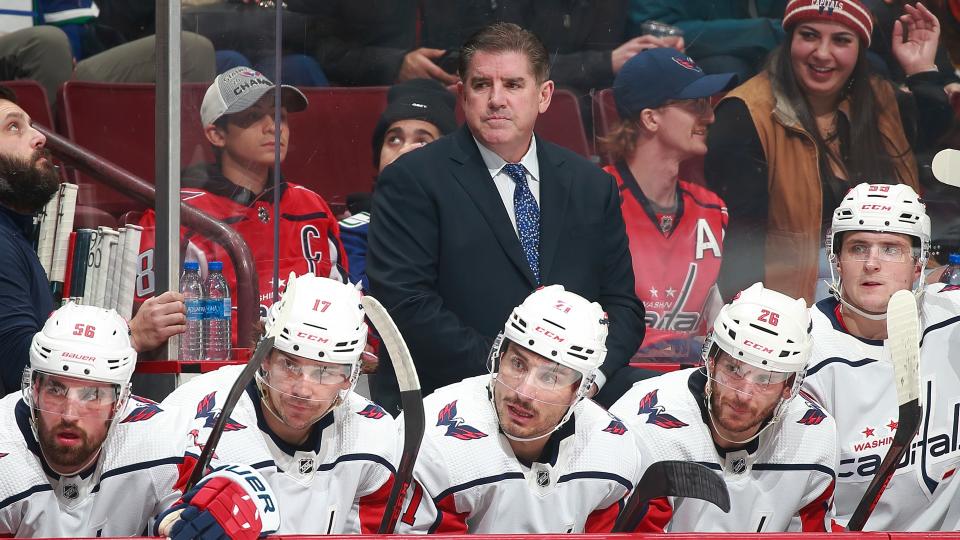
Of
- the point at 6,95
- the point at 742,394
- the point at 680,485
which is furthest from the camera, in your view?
the point at 6,95

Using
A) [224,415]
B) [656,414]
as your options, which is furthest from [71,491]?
[656,414]

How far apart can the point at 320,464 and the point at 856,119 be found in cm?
224

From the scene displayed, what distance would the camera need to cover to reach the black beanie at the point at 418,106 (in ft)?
13.2

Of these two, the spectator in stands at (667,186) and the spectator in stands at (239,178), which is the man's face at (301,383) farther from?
the spectator in stands at (667,186)

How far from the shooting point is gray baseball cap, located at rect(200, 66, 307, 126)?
3.27m

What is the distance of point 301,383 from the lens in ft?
8.61

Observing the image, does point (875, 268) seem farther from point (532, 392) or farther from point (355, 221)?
point (355, 221)

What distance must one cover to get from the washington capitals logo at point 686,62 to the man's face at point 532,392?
165cm

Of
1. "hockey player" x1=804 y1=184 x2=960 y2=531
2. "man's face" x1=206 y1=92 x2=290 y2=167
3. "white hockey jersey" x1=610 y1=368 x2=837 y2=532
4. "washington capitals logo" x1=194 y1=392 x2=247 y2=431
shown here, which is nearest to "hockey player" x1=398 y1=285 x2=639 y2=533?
"white hockey jersey" x1=610 y1=368 x2=837 y2=532

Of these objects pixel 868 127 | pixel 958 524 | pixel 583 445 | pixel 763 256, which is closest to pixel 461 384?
pixel 583 445

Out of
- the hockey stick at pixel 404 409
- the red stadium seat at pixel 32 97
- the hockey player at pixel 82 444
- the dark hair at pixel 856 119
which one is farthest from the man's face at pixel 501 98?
the red stadium seat at pixel 32 97

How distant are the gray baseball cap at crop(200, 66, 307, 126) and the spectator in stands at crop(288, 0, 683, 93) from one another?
712 millimetres

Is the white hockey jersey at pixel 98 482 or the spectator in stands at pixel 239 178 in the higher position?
the spectator in stands at pixel 239 178

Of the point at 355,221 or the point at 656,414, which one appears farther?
the point at 355,221
